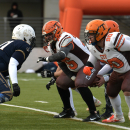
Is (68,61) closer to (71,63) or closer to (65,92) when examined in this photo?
(71,63)

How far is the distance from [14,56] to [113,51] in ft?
4.61

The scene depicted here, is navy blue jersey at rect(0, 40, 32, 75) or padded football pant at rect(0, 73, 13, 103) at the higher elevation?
navy blue jersey at rect(0, 40, 32, 75)

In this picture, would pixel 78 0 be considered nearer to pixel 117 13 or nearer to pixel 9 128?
pixel 117 13

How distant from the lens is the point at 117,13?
11.9m

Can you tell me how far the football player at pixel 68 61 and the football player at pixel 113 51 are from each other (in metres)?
0.29

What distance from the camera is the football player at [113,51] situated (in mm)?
4461

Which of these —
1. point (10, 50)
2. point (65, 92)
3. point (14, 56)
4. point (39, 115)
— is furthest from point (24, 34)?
point (39, 115)

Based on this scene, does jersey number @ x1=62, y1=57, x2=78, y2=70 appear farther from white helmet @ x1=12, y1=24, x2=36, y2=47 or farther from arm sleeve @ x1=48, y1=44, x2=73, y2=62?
white helmet @ x1=12, y1=24, x2=36, y2=47

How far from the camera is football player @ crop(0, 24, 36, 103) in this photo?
4.67 m

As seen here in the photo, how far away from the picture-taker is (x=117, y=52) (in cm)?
455

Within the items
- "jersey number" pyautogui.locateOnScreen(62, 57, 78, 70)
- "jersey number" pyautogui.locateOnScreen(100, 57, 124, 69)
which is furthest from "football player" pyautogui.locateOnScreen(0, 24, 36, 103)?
"jersey number" pyautogui.locateOnScreen(100, 57, 124, 69)

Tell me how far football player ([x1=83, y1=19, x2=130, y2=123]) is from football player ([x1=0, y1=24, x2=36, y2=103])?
950 mm

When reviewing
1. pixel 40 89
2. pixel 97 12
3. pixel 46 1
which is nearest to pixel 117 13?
pixel 97 12

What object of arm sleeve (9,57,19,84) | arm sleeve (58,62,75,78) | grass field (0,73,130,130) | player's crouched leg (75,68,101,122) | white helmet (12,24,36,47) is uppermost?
white helmet (12,24,36,47)
